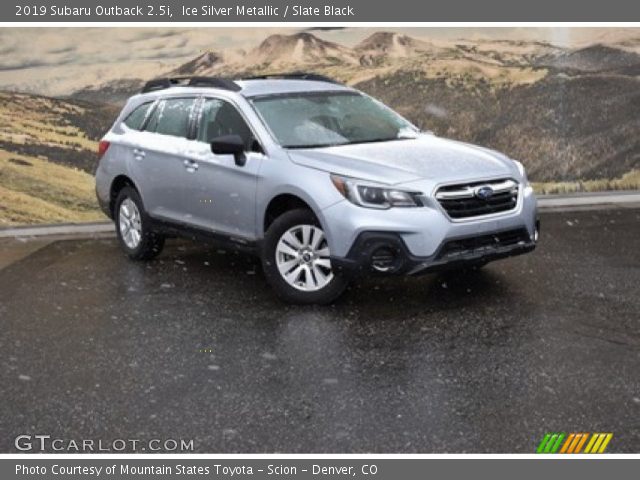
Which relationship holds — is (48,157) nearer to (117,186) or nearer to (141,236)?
(117,186)

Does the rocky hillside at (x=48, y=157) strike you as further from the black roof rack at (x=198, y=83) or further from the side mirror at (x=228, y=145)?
the side mirror at (x=228, y=145)

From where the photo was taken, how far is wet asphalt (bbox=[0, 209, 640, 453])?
475 centimetres

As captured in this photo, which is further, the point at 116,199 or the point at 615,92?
the point at 615,92

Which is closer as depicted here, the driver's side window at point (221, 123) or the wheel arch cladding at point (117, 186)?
the driver's side window at point (221, 123)

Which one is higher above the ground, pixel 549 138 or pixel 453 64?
pixel 453 64

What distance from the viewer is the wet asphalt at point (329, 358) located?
4.75 metres

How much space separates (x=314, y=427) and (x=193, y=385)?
1.01 m

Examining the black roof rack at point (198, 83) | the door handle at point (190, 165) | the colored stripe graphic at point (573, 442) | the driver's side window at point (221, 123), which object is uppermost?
the black roof rack at point (198, 83)

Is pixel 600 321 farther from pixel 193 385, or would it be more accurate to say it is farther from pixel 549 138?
pixel 549 138

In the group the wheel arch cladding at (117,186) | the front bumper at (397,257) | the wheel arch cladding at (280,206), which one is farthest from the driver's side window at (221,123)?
the front bumper at (397,257)

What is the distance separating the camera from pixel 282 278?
23.9 feet

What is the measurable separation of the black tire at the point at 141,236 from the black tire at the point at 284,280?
1995 millimetres

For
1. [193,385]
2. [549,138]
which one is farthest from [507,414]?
[549,138]

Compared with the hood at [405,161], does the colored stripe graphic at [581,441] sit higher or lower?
lower
